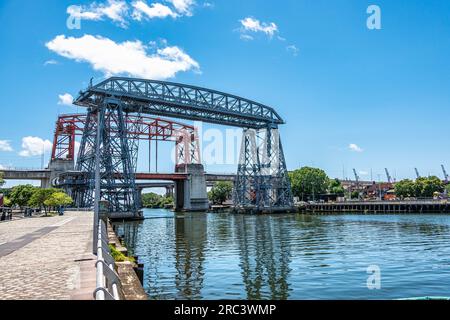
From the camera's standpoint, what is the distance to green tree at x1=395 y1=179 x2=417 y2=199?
4615 inches

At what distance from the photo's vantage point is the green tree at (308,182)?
395ft

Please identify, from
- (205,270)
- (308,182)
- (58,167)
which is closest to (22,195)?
(58,167)

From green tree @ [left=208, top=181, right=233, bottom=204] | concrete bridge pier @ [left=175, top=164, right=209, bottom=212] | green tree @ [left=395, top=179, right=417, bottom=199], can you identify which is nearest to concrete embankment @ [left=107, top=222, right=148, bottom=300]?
concrete bridge pier @ [left=175, top=164, right=209, bottom=212]

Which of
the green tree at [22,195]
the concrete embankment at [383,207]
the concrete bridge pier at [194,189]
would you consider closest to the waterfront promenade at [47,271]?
the green tree at [22,195]

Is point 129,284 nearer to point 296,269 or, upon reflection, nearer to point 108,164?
point 296,269

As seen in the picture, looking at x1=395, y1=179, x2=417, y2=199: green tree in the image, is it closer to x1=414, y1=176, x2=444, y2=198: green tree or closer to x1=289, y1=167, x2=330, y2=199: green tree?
x1=414, y1=176, x2=444, y2=198: green tree

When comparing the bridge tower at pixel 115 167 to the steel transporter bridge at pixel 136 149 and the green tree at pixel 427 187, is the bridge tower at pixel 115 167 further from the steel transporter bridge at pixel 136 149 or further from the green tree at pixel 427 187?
the green tree at pixel 427 187

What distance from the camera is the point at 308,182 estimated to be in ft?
395

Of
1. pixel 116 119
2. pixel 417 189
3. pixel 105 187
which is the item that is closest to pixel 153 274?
pixel 105 187

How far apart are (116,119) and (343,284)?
175ft

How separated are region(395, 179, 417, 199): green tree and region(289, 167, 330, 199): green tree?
23150 millimetres

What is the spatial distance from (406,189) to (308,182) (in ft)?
97.6

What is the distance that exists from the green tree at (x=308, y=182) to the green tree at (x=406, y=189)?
2315 cm
